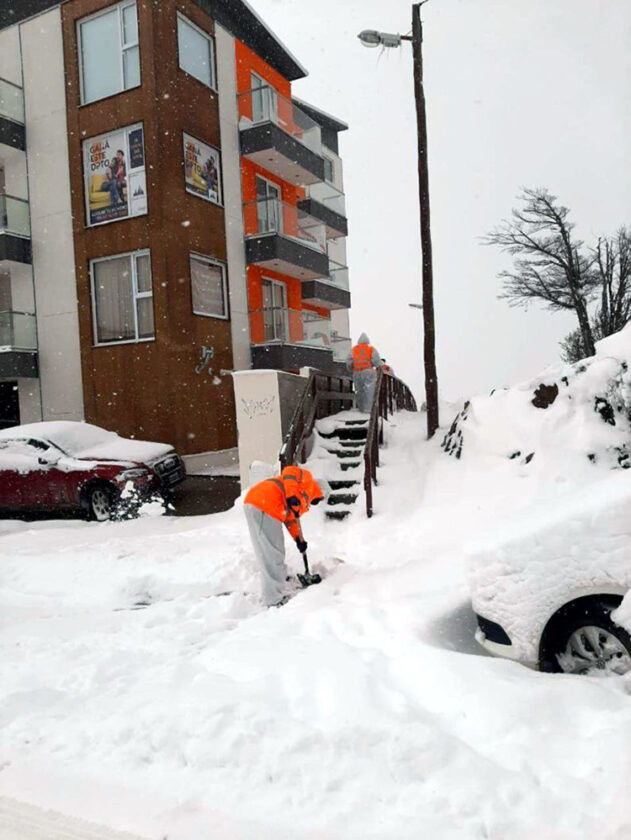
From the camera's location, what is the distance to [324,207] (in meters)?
22.2

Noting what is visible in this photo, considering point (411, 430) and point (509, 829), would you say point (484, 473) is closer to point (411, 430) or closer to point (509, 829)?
point (411, 430)

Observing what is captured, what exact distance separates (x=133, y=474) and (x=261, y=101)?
40.7ft

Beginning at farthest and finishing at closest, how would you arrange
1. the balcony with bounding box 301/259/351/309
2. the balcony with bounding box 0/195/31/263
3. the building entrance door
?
the balcony with bounding box 301/259/351/309, the building entrance door, the balcony with bounding box 0/195/31/263

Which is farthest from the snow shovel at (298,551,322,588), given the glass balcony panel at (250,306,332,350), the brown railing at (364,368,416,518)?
the glass balcony panel at (250,306,332,350)

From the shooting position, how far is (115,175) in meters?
15.4

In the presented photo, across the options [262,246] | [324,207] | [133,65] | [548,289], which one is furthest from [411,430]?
[548,289]

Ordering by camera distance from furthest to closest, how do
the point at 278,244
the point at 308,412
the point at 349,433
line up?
the point at 278,244, the point at 349,433, the point at 308,412

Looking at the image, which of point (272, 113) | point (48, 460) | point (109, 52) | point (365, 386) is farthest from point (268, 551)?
point (272, 113)

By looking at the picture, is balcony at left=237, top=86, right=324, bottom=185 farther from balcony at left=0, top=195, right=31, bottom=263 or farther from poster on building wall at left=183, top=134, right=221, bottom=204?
balcony at left=0, top=195, right=31, bottom=263

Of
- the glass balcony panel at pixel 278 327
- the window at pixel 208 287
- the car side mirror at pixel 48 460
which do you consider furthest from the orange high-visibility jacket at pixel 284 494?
the glass balcony panel at pixel 278 327

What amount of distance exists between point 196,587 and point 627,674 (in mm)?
4211

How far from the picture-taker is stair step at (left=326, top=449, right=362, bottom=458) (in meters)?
10.1

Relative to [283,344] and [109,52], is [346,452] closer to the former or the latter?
[283,344]

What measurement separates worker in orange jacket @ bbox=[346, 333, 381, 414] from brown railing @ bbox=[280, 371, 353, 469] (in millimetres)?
345
